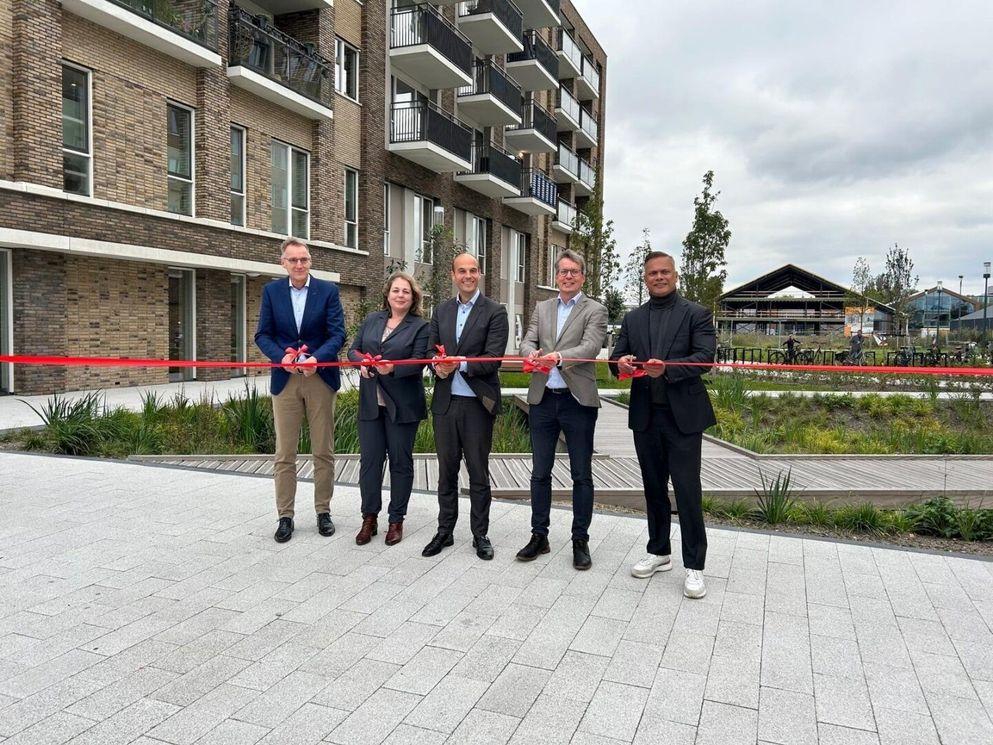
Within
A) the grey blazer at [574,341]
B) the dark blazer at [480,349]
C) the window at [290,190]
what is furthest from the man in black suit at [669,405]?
the window at [290,190]

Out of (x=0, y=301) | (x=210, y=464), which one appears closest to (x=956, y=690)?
(x=210, y=464)

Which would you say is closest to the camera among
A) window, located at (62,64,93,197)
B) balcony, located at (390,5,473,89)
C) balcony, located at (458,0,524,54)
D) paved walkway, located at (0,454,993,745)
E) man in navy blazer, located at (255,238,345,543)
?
paved walkway, located at (0,454,993,745)

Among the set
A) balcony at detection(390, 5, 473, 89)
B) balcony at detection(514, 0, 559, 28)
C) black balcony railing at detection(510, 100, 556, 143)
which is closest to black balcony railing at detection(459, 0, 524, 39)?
balcony at detection(514, 0, 559, 28)

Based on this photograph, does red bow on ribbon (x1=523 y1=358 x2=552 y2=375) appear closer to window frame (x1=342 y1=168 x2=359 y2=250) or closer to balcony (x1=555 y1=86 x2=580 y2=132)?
window frame (x1=342 y1=168 x2=359 y2=250)

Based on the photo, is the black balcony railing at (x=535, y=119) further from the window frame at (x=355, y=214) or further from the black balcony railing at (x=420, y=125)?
the window frame at (x=355, y=214)

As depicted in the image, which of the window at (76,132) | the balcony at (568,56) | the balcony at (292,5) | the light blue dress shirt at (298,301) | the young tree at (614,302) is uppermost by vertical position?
the balcony at (568,56)

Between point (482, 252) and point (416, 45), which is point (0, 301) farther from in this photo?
point (482, 252)

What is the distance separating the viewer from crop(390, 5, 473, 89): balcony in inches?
873

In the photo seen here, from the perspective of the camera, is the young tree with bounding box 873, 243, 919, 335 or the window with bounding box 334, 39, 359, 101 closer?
the window with bounding box 334, 39, 359, 101

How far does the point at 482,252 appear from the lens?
30172mm

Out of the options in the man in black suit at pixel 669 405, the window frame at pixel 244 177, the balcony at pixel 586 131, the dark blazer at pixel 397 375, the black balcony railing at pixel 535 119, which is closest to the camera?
the man in black suit at pixel 669 405

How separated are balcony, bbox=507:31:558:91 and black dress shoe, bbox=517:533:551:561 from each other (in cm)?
2965

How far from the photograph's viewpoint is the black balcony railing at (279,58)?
55.5 ft

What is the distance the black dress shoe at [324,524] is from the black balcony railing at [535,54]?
29207mm
